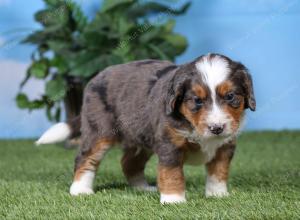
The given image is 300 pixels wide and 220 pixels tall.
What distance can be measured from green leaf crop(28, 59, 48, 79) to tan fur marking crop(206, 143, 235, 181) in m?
5.59

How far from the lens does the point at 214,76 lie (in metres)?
4.23

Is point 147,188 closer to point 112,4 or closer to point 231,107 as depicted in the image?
point 231,107

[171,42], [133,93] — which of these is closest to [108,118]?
[133,93]

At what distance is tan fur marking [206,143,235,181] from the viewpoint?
186 inches

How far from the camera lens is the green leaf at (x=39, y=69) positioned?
388 inches

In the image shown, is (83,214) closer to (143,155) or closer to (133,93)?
(133,93)

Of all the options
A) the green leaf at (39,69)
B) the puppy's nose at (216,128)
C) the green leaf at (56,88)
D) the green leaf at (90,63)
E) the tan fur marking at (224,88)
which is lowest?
the green leaf at (56,88)

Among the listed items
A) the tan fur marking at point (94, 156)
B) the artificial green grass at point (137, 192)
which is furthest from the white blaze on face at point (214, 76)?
the tan fur marking at point (94, 156)

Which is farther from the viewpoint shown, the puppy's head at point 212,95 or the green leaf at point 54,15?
the green leaf at point 54,15

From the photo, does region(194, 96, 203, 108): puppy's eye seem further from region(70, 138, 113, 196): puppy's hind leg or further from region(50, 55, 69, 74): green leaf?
region(50, 55, 69, 74): green leaf

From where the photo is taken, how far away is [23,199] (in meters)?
4.75

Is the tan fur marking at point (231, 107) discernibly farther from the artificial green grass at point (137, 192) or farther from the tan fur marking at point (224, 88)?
the artificial green grass at point (137, 192)

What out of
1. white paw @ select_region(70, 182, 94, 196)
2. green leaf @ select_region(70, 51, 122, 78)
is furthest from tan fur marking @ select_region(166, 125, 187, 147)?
green leaf @ select_region(70, 51, 122, 78)

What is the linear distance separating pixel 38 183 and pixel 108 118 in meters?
0.96
